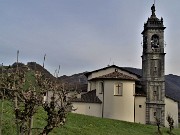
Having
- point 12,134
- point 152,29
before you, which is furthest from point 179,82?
point 12,134

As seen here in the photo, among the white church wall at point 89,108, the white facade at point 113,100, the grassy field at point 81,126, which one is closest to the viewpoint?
the grassy field at point 81,126

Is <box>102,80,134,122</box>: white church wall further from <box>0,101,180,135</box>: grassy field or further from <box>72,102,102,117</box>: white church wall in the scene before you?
<box>0,101,180,135</box>: grassy field

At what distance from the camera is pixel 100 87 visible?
39.2 meters

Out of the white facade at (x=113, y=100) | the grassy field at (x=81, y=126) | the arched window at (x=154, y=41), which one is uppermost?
the arched window at (x=154, y=41)

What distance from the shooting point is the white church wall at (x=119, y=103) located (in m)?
37.5

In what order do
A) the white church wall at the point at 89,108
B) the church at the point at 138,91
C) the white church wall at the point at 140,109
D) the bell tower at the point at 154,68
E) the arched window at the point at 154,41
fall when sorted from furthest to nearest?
1. the arched window at the point at 154,41
2. the bell tower at the point at 154,68
3. the white church wall at the point at 140,109
4. the white church wall at the point at 89,108
5. the church at the point at 138,91

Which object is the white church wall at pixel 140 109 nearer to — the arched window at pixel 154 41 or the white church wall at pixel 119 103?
the white church wall at pixel 119 103

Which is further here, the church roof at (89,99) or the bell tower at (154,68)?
the bell tower at (154,68)

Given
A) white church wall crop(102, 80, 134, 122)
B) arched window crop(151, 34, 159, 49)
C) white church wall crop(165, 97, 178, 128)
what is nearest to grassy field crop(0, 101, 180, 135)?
white church wall crop(102, 80, 134, 122)

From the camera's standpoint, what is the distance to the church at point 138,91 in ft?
124

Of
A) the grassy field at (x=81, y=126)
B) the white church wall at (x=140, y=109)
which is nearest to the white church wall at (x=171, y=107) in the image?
the white church wall at (x=140, y=109)

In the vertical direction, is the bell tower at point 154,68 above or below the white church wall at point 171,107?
above

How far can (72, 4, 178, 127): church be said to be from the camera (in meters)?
37.9

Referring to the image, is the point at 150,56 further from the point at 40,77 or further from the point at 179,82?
the point at 179,82
